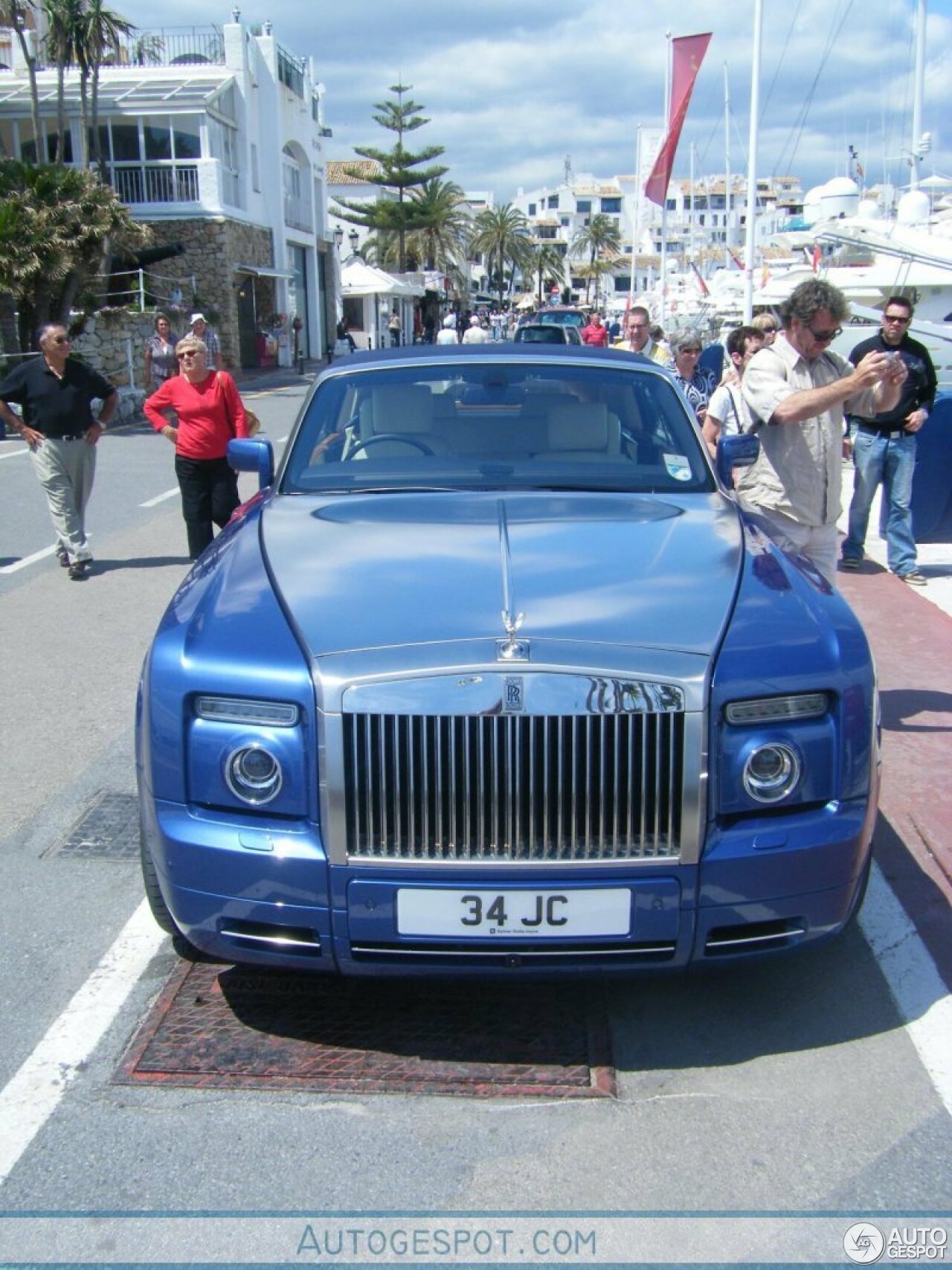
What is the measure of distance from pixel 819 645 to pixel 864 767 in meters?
0.34

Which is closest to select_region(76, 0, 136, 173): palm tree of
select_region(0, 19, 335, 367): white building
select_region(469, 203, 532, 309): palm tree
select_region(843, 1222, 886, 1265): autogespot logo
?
select_region(0, 19, 335, 367): white building

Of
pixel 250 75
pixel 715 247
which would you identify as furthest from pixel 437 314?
pixel 250 75

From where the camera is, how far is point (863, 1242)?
2555mm

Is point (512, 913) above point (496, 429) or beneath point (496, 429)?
beneath

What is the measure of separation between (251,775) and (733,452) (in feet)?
8.38

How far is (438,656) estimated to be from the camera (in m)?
2.90

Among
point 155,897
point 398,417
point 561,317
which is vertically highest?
point 561,317

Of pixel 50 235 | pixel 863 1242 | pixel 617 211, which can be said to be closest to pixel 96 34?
pixel 50 235

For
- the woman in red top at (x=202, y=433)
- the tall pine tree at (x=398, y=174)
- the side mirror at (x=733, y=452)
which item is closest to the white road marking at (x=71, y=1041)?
the side mirror at (x=733, y=452)

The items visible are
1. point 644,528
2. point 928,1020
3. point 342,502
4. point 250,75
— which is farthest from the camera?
point 250,75

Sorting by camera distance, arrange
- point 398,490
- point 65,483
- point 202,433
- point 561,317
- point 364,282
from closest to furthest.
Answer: point 398,490
point 202,433
point 65,483
point 561,317
point 364,282

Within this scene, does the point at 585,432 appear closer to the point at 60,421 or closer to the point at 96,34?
the point at 60,421

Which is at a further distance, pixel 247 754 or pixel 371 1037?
pixel 371 1037

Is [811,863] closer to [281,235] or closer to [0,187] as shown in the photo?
[0,187]
